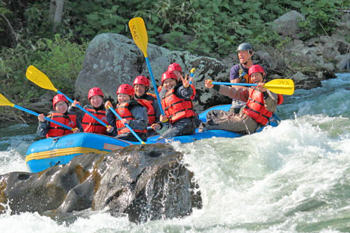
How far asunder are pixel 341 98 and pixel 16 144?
5253 millimetres

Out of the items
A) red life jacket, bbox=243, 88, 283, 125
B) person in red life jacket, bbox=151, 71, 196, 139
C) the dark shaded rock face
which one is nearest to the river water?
the dark shaded rock face

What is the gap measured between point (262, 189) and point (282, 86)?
166cm

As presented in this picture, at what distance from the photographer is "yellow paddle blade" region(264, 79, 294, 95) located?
18.0ft

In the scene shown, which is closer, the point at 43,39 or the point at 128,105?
the point at 128,105

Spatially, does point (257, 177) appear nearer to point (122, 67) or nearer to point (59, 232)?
point (59, 232)

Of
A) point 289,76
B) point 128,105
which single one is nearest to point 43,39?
point 289,76

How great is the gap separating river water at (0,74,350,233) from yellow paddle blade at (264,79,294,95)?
44cm

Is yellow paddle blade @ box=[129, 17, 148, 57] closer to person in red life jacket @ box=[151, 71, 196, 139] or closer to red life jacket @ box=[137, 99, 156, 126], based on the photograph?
red life jacket @ box=[137, 99, 156, 126]

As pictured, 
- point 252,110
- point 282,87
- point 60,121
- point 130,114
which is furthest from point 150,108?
point 282,87

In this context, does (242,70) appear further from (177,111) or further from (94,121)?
(94,121)

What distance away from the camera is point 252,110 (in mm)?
6051

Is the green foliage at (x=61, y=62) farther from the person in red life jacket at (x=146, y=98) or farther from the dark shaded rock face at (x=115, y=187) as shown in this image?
the dark shaded rock face at (x=115, y=187)

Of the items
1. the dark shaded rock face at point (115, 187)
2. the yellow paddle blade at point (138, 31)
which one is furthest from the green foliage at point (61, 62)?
the dark shaded rock face at point (115, 187)

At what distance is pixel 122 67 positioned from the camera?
9250mm
